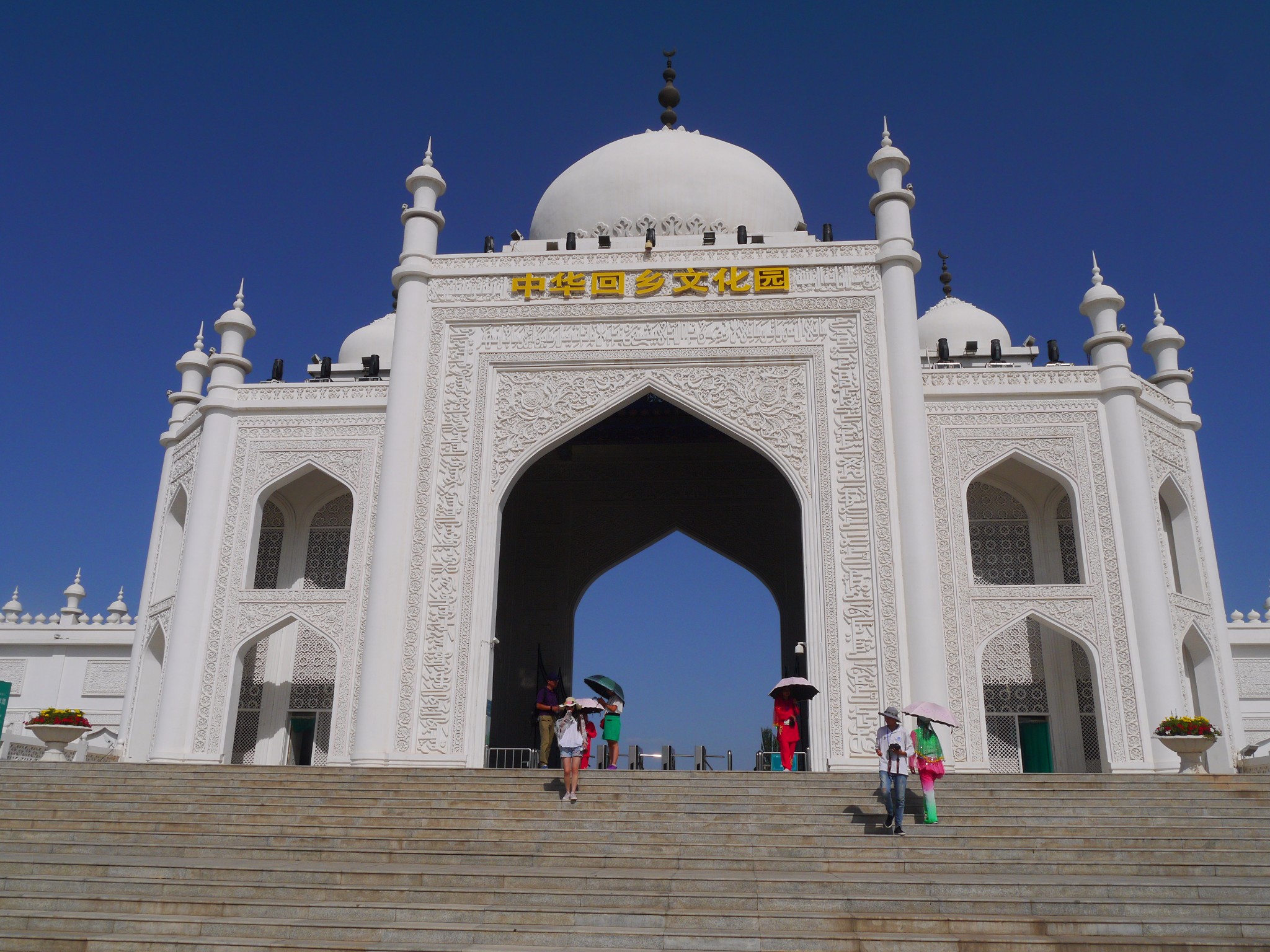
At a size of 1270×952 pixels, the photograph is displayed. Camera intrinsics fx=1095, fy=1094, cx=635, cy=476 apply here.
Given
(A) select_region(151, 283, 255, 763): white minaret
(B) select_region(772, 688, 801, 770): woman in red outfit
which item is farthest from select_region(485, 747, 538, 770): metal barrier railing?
(B) select_region(772, 688, 801, 770): woman in red outfit

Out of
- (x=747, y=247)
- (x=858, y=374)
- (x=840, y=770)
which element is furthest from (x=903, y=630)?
(x=747, y=247)

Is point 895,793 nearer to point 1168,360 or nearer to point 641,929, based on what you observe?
point 641,929

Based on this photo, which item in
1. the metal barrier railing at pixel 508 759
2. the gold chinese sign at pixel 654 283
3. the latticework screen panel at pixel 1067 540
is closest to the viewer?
the gold chinese sign at pixel 654 283

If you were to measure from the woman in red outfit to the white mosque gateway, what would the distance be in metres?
0.31

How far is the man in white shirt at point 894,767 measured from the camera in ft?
23.3

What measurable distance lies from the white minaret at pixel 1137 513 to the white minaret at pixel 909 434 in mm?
1952

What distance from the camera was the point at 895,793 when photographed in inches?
284

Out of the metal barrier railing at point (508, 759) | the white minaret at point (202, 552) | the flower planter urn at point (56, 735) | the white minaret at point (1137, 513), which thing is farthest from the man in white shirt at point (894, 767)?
the flower planter urn at point (56, 735)

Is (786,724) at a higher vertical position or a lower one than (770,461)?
lower

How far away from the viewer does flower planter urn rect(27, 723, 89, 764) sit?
10.6 m

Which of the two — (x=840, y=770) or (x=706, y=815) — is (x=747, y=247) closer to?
(x=840, y=770)

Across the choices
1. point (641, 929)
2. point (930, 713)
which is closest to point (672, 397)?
point (930, 713)

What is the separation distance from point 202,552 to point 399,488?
93.5 inches

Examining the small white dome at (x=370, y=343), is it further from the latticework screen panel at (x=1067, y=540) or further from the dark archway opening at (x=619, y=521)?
the latticework screen panel at (x=1067, y=540)
